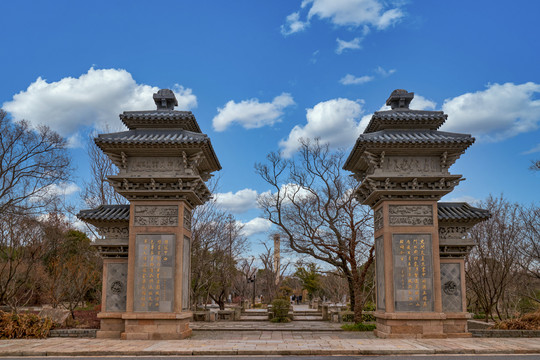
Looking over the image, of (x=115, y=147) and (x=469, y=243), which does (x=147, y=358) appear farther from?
(x=469, y=243)

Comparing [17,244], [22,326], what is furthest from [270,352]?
[17,244]

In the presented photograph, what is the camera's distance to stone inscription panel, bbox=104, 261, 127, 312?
13.4m

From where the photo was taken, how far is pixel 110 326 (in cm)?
1325

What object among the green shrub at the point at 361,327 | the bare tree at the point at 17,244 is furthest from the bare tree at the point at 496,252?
the bare tree at the point at 17,244

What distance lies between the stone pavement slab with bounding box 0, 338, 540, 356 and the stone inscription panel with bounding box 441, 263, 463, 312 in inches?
38.1

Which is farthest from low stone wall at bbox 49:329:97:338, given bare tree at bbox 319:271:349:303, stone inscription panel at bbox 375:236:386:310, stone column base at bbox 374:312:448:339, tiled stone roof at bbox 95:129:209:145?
bare tree at bbox 319:271:349:303

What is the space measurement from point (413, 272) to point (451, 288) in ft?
4.34

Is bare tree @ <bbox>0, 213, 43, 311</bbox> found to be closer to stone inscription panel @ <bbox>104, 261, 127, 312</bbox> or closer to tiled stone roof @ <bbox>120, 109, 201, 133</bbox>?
stone inscription panel @ <bbox>104, 261, 127, 312</bbox>

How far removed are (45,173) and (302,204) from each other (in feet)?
34.7

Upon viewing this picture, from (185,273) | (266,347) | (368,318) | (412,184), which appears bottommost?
(368,318)

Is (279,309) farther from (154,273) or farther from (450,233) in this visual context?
(450,233)

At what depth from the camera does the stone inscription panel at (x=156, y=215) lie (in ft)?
43.2

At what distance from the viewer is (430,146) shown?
12797 millimetres

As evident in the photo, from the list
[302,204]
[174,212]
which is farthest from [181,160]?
[302,204]
